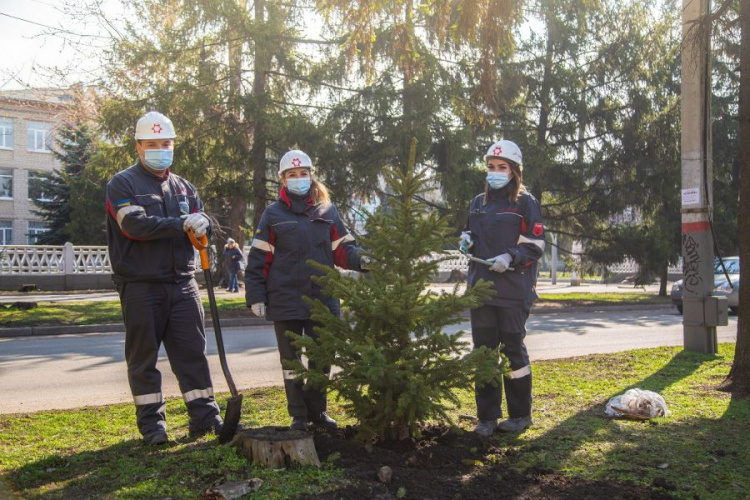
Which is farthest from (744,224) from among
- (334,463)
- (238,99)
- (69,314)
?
(69,314)

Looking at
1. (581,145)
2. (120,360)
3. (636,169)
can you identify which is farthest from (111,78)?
(636,169)

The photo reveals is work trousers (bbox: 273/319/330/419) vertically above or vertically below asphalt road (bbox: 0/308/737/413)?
above

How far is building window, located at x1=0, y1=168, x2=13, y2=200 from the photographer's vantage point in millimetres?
49000

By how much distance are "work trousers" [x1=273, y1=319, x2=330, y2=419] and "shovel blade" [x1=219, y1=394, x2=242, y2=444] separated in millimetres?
575

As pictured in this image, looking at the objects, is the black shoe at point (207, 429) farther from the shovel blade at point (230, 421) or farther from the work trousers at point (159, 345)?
the shovel blade at point (230, 421)

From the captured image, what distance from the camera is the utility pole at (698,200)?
31.0 ft

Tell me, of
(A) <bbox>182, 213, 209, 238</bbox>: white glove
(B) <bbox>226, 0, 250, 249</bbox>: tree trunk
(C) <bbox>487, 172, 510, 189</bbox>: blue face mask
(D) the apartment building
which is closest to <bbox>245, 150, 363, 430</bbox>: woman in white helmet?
(A) <bbox>182, 213, 209, 238</bbox>: white glove

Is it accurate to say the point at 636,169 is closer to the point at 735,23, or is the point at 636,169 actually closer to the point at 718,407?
the point at 735,23

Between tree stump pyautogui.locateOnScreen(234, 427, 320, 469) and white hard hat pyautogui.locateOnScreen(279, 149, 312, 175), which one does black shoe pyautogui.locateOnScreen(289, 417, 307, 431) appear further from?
white hard hat pyautogui.locateOnScreen(279, 149, 312, 175)

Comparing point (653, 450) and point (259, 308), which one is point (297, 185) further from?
point (653, 450)

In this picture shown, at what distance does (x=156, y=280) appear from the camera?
16.1ft

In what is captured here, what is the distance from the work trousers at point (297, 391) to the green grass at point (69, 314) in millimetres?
10209

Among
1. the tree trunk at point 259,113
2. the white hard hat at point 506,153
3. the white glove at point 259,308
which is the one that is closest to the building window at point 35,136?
the tree trunk at point 259,113

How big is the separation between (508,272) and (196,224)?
6.97 feet
